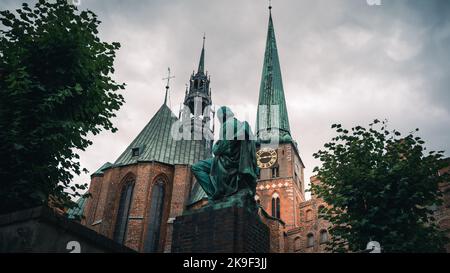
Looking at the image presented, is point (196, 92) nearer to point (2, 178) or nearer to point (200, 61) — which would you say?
point (200, 61)

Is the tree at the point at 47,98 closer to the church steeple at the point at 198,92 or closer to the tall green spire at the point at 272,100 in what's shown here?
the church steeple at the point at 198,92

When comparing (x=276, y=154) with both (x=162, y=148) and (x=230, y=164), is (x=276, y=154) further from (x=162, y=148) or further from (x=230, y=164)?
(x=230, y=164)

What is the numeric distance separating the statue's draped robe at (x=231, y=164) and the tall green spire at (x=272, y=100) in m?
36.2

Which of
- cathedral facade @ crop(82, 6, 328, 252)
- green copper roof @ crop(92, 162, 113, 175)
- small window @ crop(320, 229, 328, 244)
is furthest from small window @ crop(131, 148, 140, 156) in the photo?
small window @ crop(320, 229, 328, 244)

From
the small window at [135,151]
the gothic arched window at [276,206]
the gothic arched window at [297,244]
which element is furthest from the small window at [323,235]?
the small window at [135,151]

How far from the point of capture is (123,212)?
2792 centimetres

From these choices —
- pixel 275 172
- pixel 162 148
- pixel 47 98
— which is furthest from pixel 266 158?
pixel 47 98

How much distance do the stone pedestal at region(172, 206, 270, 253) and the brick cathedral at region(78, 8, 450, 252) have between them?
16.8 m

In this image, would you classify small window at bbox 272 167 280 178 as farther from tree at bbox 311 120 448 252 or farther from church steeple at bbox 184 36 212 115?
tree at bbox 311 120 448 252

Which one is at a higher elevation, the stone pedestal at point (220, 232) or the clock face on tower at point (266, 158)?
the clock face on tower at point (266, 158)

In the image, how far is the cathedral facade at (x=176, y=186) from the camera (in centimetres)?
2691

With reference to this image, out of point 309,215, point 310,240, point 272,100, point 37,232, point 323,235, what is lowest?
point 37,232

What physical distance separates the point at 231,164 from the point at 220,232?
1468 millimetres

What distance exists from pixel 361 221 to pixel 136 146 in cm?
2206
